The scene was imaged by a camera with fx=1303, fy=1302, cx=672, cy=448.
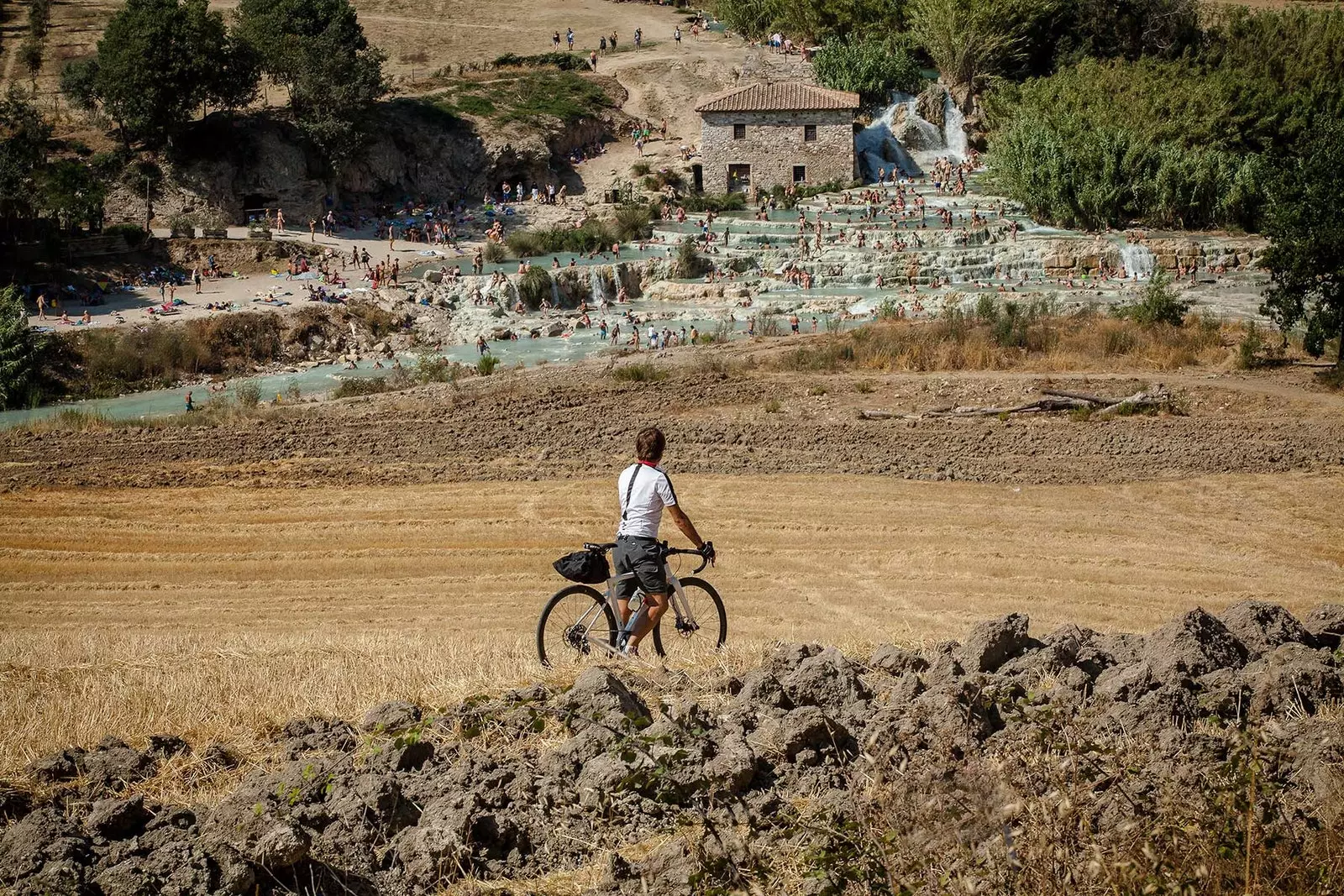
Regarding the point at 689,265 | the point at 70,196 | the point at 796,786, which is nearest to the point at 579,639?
the point at 796,786

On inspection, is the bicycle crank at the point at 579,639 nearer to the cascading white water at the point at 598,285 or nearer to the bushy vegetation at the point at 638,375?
the bushy vegetation at the point at 638,375

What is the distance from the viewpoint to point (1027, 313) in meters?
29.5

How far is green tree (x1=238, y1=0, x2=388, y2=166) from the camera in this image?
55.0 meters

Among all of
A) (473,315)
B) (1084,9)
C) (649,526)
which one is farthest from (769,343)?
(1084,9)

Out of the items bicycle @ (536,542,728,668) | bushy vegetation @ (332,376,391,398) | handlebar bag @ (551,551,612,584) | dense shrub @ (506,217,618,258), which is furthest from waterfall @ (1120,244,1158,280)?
handlebar bag @ (551,551,612,584)

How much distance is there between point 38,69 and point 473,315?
37004 millimetres

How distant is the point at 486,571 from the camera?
15.4 m

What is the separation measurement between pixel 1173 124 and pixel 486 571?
43634 mm

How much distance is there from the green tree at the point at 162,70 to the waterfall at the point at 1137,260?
35.3 m

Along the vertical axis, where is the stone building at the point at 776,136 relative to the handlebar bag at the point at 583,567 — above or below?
above

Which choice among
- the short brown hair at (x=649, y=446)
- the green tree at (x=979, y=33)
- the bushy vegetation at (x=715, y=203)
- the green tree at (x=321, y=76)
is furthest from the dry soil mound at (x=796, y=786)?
the green tree at (x=979, y=33)

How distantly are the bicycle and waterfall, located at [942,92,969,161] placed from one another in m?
52.6

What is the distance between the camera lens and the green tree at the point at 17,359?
104 feet

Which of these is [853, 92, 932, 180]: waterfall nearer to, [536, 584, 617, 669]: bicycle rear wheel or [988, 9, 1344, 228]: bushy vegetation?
[988, 9, 1344, 228]: bushy vegetation
